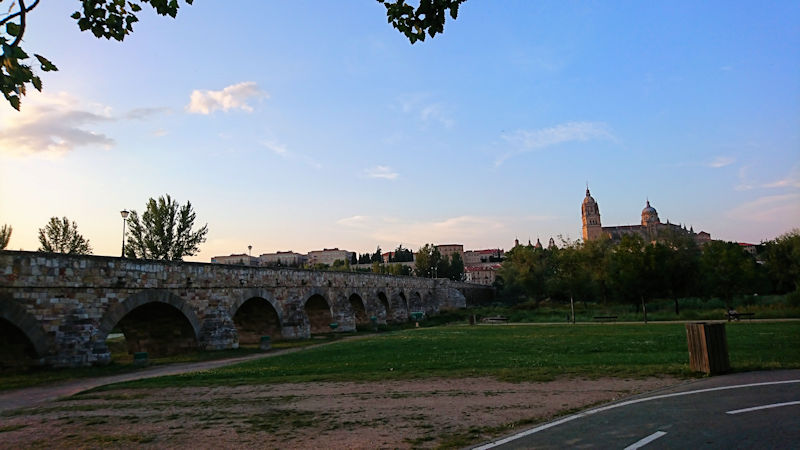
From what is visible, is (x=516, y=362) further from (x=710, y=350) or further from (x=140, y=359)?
(x=140, y=359)

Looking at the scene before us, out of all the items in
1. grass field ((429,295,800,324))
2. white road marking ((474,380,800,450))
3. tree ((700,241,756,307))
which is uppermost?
tree ((700,241,756,307))

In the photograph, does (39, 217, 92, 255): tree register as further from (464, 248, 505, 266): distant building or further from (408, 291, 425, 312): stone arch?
(464, 248, 505, 266): distant building

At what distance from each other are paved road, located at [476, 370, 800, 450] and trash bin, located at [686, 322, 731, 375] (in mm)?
1324

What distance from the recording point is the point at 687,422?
Answer: 616cm

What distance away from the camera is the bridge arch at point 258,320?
94.2ft

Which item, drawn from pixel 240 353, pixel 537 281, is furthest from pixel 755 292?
pixel 240 353

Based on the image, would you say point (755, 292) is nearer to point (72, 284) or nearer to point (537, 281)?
point (537, 281)

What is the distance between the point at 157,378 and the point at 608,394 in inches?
457

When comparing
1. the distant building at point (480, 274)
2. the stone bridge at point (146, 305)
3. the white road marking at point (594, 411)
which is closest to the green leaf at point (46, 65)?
the white road marking at point (594, 411)

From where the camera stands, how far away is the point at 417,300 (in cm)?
6112

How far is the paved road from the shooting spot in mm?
5422

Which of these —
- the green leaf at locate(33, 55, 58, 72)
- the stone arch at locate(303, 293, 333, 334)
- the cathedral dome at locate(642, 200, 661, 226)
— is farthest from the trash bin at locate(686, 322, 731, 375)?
the cathedral dome at locate(642, 200, 661, 226)

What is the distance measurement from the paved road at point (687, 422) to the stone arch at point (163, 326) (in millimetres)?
17625

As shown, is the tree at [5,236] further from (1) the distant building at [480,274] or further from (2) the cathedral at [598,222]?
(2) the cathedral at [598,222]
